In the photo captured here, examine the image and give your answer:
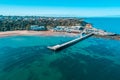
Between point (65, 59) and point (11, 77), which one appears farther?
point (65, 59)

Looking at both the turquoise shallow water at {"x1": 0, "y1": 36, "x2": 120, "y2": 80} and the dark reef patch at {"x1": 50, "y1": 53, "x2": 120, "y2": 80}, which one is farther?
the dark reef patch at {"x1": 50, "y1": 53, "x2": 120, "y2": 80}

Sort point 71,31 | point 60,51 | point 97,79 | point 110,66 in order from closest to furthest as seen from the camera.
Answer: point 97,79 < point 110,66 < point 60,51 < point 71,31

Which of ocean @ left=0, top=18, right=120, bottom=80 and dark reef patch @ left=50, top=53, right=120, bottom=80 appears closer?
ocean @ left=0, top=18, right=120, bottom=80

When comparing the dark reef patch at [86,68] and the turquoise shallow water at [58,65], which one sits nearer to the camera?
the turquoise shallow water at [58,65]

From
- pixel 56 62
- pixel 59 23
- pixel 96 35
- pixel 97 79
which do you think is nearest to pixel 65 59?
pixel 56 62

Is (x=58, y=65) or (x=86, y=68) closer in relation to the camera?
(x=86, y=68)

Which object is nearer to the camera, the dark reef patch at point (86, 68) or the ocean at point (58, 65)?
the ocean at point (58, 65)

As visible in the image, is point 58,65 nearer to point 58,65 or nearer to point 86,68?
point 58,65

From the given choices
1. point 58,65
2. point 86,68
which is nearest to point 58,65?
point 58,65

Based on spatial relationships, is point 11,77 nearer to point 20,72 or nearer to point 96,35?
point 20,72

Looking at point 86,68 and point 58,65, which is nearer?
point 86,68

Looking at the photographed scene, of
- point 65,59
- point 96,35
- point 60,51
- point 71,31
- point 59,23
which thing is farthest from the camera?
point 59,23
